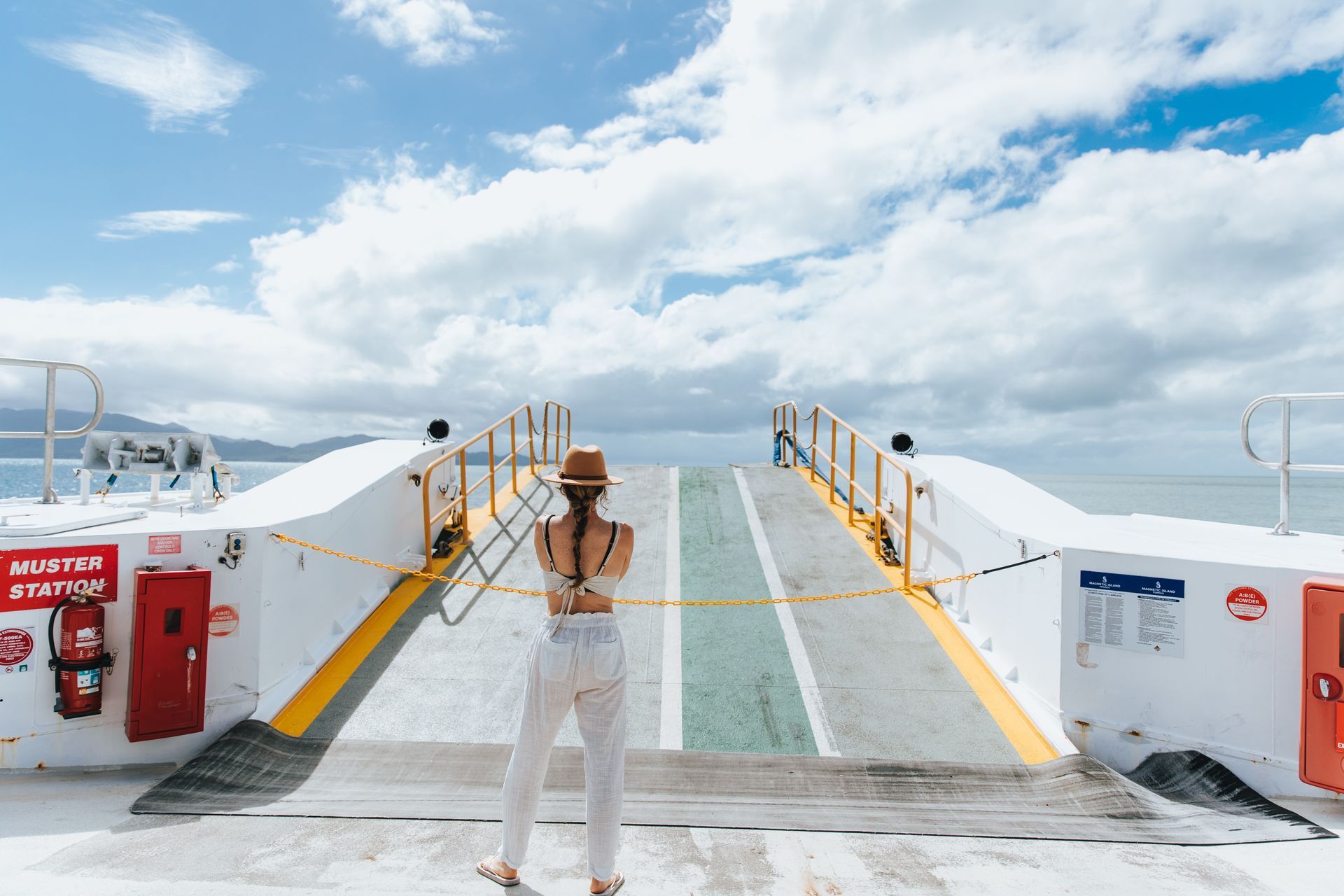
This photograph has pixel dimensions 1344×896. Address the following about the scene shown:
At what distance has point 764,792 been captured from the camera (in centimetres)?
432

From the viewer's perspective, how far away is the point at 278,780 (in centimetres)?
441

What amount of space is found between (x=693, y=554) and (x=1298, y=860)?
5.67m

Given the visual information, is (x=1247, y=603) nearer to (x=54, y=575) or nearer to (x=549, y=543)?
(x=549, y=543)

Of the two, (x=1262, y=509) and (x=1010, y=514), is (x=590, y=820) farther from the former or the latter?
(x=1262, y=509)

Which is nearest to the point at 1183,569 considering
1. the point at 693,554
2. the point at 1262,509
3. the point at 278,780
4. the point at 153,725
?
the point at 693,554

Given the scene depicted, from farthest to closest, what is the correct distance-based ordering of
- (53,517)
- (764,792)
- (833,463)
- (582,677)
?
(833,463) → (53,517) → (764,792) → (582,677)

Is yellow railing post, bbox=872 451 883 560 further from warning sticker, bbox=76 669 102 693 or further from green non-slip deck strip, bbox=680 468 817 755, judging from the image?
warning sticker, bbox=76 669 102 693

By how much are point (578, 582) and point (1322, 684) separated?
4586 millimetres

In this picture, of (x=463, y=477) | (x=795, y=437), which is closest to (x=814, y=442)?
(x=795, y=437)

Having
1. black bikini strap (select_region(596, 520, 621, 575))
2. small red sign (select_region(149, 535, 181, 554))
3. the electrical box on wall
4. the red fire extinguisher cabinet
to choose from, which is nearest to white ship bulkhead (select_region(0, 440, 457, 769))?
small red sign (select_region(149, 535, 181, 554))

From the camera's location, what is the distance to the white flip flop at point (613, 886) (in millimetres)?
3236

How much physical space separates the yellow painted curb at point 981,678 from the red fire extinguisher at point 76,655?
19.7 feet

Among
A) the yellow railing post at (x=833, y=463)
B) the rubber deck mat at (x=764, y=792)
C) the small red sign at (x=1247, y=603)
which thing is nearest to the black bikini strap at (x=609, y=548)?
the rubber deck mat at (x=764, y=792)

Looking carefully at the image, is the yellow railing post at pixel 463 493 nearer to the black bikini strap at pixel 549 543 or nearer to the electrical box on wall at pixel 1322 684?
the black bikini strap at pixel 549 543
